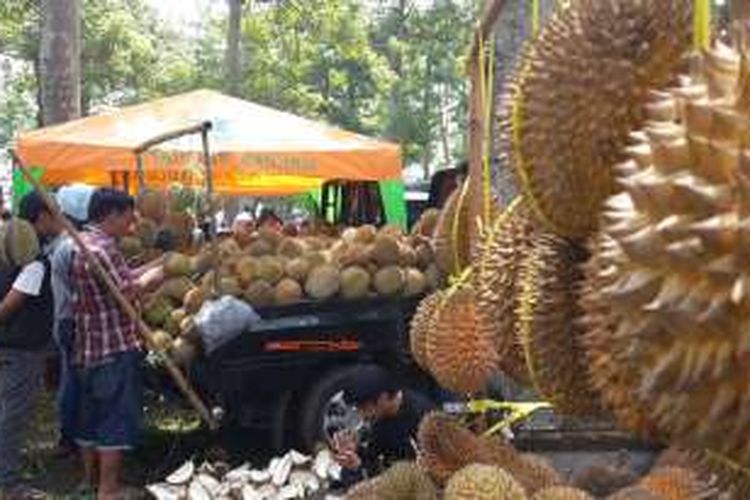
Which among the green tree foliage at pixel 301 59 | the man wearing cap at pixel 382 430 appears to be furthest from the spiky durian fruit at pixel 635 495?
the green tree foliage at pixel 301 59

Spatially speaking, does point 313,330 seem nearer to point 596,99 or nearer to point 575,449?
point 575,449

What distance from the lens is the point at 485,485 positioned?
2875mm

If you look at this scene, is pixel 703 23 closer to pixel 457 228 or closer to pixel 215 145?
pixel 457 228

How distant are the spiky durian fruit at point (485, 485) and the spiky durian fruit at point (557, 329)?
3.58 ft

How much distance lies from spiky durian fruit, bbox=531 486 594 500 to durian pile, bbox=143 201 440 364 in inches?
168

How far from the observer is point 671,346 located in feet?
3.35

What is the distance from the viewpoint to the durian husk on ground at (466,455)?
3057mm

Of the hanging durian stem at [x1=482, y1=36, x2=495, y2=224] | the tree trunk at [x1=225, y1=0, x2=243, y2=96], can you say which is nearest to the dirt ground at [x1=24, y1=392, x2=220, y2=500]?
the hanging durian stem at [x1=482, y1=36, x2=495, y2=224]

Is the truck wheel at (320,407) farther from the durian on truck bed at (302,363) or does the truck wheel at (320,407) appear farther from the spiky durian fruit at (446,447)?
the spiky durian fruit at (446,447)

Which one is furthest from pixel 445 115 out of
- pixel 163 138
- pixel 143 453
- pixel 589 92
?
pixel 589 92

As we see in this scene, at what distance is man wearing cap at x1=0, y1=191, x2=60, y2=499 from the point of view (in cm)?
666

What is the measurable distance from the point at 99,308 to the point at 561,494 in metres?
3.81

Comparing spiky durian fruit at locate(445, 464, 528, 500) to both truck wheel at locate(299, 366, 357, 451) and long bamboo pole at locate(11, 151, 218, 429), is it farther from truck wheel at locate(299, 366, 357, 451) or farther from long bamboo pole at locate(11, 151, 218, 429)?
truck wheel at locate(299, 366, 357, 451)

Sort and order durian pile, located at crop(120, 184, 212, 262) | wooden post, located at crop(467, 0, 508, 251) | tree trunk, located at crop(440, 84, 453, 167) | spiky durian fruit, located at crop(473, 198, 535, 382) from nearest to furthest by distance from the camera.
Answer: spiky durian fruit, located at crop(473, 198, 535, 382) → wooden post, located at crop(467, 0, 508, 251) → durian pile, located at crop(120, 184, 212, 262) → tree trunk, located at crop(440, 84, 453, 167)
